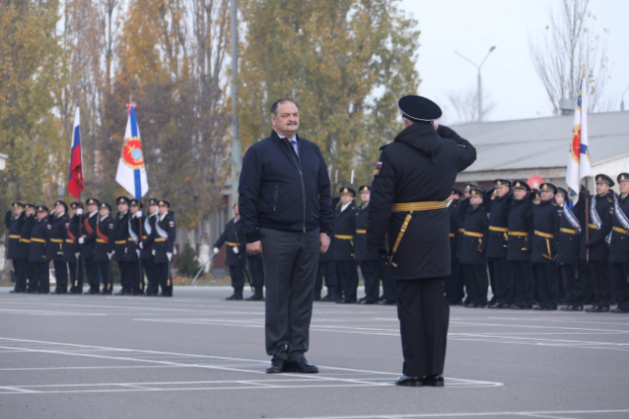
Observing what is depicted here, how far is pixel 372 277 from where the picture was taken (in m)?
21.2

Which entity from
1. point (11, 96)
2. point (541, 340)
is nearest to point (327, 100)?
point (11, 96)

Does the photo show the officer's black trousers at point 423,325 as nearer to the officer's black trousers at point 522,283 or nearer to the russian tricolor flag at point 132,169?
the officer's black trousers at point 522,283

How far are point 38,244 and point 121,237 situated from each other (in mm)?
2598

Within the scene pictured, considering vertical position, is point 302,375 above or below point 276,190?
below

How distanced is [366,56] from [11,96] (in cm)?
1146

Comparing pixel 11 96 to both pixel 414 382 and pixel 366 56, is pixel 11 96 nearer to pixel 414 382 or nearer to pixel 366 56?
pixel 366 56

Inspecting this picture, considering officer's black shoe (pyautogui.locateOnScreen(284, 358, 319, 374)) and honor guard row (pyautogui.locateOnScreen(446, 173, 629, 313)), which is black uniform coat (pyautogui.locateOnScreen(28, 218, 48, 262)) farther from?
officer's black shoe (pyautogui.locateOnScreen(284, 358, 319, 374))

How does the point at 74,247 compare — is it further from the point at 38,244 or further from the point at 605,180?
the point at 605,180

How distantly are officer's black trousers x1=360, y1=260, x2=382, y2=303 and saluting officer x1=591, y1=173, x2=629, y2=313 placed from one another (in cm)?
495

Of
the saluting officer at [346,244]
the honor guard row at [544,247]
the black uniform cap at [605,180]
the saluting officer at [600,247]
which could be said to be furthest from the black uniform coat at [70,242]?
the black uniform cap at [605,180]

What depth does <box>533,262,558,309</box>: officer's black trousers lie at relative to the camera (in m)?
18.5

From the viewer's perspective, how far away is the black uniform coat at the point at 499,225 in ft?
63.1

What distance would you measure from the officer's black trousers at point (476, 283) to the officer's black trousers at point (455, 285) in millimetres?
361

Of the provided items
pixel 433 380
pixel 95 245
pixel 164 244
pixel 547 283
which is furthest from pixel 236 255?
pixel 433 380
